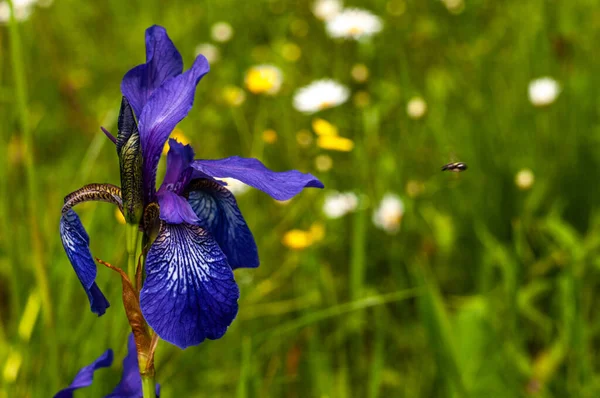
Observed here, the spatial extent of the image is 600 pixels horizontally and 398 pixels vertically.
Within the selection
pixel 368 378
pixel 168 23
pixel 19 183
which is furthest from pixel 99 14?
pixel 368 378

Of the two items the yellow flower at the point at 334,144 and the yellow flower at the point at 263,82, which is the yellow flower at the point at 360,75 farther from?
the yellow flower at the point at 334,144

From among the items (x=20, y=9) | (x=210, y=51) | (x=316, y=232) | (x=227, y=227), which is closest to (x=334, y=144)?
(x=316, y=232)

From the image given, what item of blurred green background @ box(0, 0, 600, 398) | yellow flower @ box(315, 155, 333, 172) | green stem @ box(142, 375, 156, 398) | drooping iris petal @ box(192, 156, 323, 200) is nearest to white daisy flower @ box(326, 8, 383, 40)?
blurred green background @ box(0, 0, 600, 398)

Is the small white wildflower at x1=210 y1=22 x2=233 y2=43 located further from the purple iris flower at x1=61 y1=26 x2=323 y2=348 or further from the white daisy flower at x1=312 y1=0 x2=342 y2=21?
the purple iris flower at x1=61 y1=26 x2=323 y2=348

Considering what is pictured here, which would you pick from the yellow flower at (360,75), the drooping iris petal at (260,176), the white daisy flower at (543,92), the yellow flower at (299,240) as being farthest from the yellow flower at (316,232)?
the drooping iris petal at (260,176)

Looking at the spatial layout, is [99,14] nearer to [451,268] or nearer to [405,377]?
[451,268]

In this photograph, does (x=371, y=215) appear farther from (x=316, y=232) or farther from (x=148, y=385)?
(x=148, y=385)
